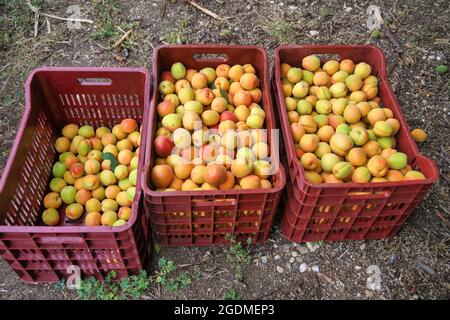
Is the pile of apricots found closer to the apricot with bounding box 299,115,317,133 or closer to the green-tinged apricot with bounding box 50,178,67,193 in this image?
the apricot with bounding box 299,115,317,133

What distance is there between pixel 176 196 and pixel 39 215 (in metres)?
1.13

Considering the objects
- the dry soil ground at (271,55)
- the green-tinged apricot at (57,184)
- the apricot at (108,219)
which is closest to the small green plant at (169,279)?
the dry soil ground at (271,55)

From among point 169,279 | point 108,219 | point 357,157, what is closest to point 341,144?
point 357,157

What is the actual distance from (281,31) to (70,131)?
2148 millimetres

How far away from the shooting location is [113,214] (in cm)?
255

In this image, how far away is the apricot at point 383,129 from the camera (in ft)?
8.46

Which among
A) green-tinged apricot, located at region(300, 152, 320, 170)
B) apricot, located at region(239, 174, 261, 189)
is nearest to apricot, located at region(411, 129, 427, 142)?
green-tinged apricot, located at region(300, 152, 320, 170)

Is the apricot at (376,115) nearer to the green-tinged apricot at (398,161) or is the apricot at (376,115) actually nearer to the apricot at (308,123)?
the green-tinged apricot at (398,161)

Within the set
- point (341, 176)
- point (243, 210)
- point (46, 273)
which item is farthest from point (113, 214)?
point (341, 176)

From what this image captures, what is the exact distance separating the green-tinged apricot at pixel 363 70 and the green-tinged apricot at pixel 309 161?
2.67 feet

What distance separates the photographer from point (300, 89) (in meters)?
2.78

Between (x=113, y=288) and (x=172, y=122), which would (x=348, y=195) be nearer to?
(x=172, y=122)

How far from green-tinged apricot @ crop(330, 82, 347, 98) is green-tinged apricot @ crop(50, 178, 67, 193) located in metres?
1.92

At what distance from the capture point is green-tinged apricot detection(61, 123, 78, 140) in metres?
2.96
